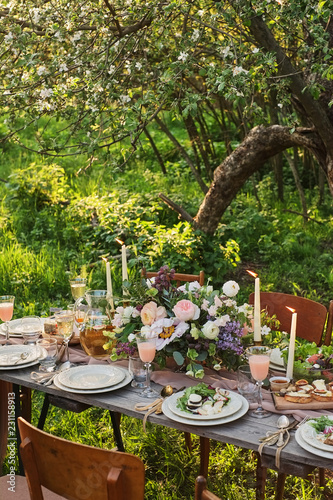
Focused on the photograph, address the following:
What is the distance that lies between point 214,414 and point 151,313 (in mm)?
531

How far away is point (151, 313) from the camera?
2336 millimetres

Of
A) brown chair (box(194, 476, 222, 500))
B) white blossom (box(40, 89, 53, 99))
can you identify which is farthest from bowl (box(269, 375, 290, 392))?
white blossom (box(40, 89, 53, 99))

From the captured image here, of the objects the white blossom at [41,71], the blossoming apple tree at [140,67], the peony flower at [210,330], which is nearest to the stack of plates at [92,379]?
the peony flower at [210,330]

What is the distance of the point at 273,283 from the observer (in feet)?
19.1

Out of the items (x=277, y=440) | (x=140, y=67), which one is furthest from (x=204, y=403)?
(x=140, y=67)

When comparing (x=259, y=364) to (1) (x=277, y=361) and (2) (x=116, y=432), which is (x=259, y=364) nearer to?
(1) (x=277, y=361)

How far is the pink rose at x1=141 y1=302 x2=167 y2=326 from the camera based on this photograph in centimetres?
233

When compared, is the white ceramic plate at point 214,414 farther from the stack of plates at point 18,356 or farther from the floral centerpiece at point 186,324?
the stack of plates at point 18,356

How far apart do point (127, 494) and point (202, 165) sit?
760 centimetres

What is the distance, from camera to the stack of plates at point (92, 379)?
218cm

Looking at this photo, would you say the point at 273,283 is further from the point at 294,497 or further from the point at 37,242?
the point at 294,497

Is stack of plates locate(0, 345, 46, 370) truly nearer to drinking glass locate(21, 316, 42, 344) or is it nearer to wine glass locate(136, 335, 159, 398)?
drinking glass locate(21, 316, 42, 344)

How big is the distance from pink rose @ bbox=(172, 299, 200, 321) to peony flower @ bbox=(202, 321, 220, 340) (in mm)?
70

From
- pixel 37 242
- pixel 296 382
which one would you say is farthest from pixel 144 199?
pixel 296 382
